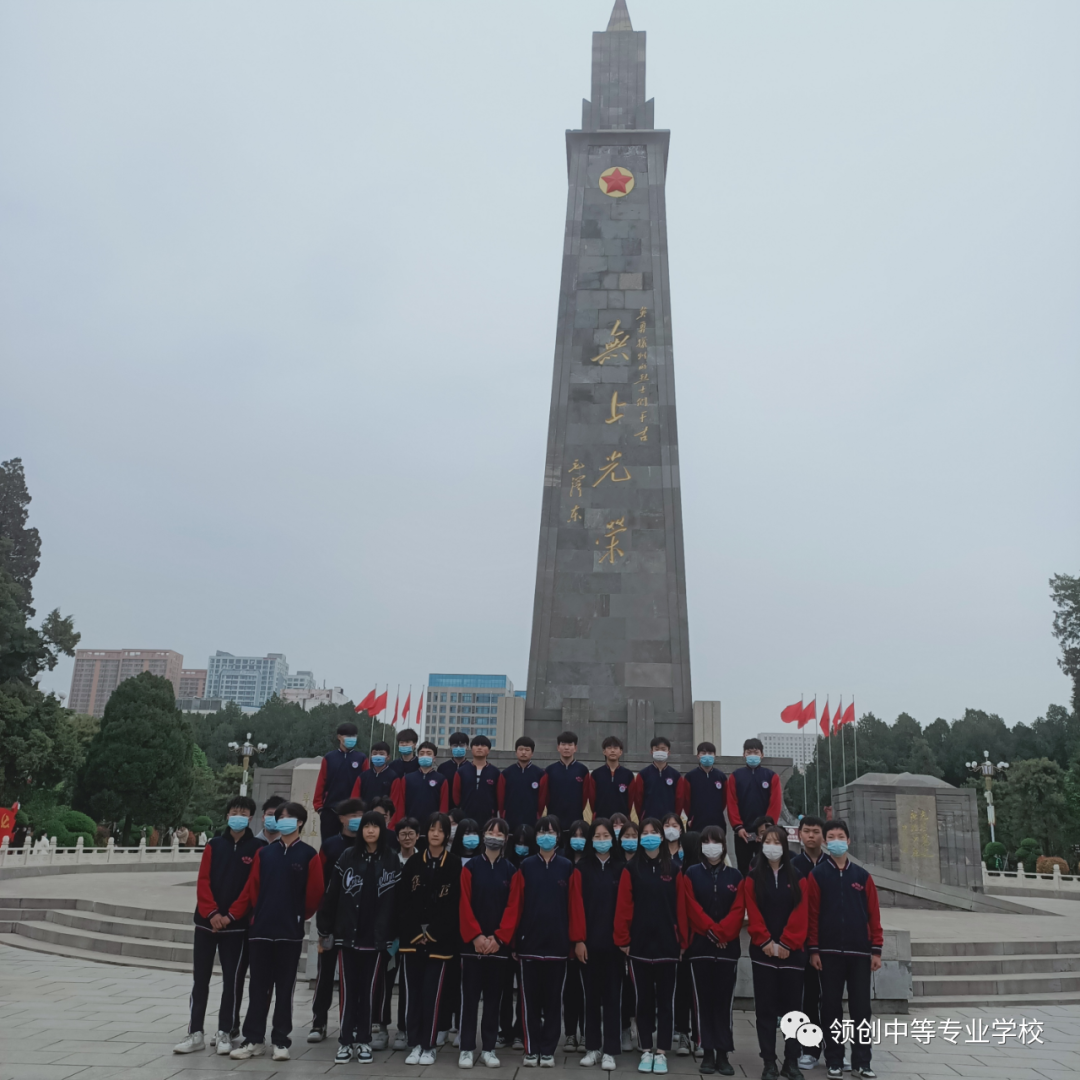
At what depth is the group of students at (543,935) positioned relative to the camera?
4.82m

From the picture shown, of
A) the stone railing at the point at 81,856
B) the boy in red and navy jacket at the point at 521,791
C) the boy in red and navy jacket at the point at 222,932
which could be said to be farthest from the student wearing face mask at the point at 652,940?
the stone railing at the point at 81,856

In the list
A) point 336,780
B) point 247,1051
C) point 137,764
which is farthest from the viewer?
point 137,764

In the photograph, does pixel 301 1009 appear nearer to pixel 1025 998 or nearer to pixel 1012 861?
pixel 1025 998

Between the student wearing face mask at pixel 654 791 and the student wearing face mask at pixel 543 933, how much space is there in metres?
1.51

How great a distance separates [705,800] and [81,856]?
14699mm

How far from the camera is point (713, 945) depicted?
490 centimetres

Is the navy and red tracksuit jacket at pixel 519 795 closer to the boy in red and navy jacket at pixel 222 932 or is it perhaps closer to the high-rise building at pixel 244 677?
the boy in red and navy jacket at pixel 222 932

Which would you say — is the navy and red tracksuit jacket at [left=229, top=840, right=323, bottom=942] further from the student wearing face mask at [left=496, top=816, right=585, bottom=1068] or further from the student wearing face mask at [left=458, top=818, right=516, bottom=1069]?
the student wearing face mask at [left=496, top=816, right=585, bottom=1068]

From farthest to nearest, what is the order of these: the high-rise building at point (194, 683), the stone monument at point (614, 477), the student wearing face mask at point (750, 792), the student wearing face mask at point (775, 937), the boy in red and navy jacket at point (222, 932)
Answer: the high-rise building at point (194, 683) < the stone monument at point (614, 477) < the student wearing face mask at point (750, 792) < the boy in red and navy jacket at point (222, 932) < the student wearing face mask at point (775, 937)

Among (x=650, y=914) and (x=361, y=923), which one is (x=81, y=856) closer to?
(x=361, y=923)

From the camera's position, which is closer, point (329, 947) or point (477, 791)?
point (329, 947)

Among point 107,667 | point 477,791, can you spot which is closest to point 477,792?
point 477,791

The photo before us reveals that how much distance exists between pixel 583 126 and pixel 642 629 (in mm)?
8455

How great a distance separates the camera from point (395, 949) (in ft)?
16.8
